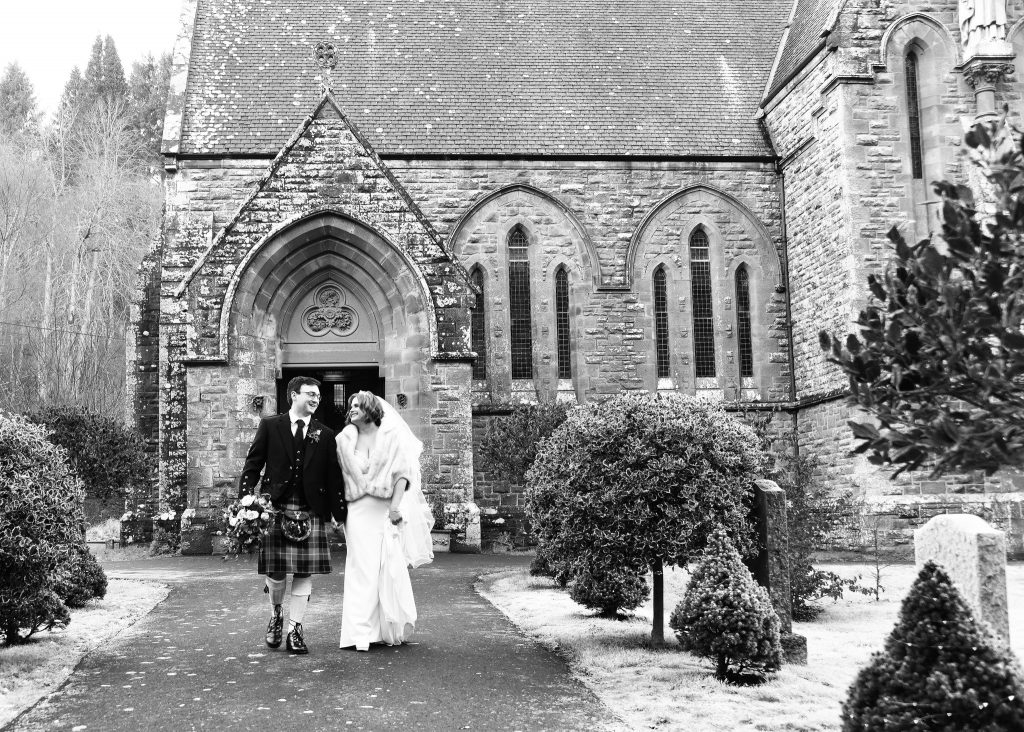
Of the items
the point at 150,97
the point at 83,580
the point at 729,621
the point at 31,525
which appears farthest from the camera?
the point at 150,97

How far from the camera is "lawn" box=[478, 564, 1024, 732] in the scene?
5.98 m

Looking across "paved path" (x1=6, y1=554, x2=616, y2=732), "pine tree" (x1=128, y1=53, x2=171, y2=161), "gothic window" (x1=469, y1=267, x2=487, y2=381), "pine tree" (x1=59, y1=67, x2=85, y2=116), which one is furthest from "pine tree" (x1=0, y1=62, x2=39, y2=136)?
"paved path" (x1=6, y1=554, x2=616, y2=732)

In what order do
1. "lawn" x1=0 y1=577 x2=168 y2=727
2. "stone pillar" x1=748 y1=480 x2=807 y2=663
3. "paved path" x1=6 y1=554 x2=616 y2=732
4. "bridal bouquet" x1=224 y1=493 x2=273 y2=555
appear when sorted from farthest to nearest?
"stone pillar" x1=748 y1=480 x2=807 y2=663 → "bridal bouquet" x1=224 y1=493 x2=273 y2=555 → "lawn" x1=0 y1=577 x2=168 y2=727 → "paved path" x1=6 y1=554 x2=616 y2=732

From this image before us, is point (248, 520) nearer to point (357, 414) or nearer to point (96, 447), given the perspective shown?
point (357, 414)

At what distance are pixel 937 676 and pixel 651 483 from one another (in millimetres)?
3563

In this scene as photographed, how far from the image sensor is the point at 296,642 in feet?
25.2

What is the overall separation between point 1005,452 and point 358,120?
1966 cm

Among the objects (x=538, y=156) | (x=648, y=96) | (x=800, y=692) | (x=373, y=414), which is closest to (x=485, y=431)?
(x=538, y=156)

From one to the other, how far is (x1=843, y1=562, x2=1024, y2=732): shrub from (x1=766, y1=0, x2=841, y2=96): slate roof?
17.2 m

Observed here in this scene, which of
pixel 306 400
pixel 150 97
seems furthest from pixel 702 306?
pixel 150 97

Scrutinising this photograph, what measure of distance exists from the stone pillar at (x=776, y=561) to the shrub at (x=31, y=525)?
5.06 meters

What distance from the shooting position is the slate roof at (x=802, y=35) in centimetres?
2069

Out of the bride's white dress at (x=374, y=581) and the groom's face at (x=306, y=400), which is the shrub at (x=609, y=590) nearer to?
the bride's white dress at (x=374, y=581)

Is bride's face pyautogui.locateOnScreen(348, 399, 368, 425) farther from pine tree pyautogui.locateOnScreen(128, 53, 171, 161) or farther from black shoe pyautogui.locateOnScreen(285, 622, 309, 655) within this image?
pine tree pyautogui.locateOnScreen(128, 53, 171, 161)
